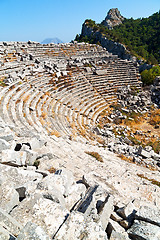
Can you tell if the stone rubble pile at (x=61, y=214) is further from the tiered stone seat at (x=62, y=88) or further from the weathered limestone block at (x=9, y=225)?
the tiered stone seat at (x=62, y=88)

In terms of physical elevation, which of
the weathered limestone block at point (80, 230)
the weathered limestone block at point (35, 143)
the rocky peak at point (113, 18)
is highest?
the rocky peak at point (113, 18)

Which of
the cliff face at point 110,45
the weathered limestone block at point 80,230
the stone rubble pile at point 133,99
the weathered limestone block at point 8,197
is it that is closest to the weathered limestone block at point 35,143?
the weathered limestone block at point 8,197

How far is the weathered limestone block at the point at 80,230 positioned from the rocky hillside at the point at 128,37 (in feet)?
104

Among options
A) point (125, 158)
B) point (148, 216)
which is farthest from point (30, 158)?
point (125, 158)

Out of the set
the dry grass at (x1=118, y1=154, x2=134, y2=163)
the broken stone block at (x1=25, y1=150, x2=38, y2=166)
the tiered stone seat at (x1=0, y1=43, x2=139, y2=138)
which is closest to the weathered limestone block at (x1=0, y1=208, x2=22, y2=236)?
the broken stone block at (x1=25, y1=150, x2=38, y2=166)

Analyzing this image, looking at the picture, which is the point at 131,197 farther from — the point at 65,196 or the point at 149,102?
the point at 149,102

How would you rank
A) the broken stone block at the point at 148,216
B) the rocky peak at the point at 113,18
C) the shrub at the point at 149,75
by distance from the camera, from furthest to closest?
1. the rocky peak at the point at 113,18
2. the shrub at the point at 149,75
3. the broken stone block at the point at 148,216

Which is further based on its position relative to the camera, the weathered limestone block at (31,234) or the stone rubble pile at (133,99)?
the stone rubble pile at (133,99)

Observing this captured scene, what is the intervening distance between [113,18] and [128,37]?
24.3 m

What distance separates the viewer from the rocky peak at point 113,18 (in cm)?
6411

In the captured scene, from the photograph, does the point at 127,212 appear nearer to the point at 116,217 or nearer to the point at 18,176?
the point at 116,217

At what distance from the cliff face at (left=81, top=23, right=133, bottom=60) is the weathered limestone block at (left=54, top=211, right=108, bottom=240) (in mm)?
31551

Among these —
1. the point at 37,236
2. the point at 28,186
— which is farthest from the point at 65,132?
the point at 37,236

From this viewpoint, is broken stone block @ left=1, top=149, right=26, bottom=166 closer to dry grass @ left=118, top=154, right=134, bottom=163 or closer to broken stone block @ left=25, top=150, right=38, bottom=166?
broken stone block @ left=25, top=150, right=38, bottom=166
